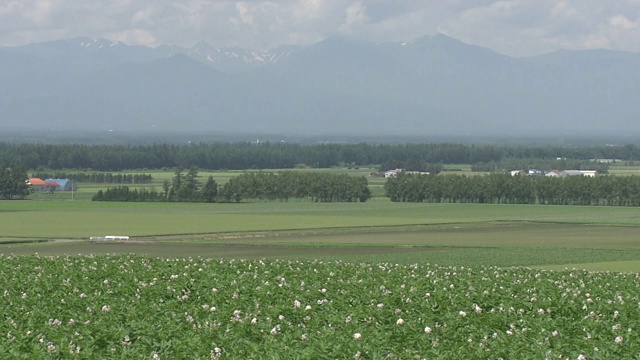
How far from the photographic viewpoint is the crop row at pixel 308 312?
17641 mm

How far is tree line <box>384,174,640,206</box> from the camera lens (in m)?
109

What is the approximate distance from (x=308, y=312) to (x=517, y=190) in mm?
91893

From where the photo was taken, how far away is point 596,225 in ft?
249

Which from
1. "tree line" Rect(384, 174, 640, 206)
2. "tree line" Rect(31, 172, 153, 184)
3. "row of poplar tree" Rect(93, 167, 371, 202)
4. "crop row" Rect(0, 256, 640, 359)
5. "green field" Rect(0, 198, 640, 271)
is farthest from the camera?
"tree line" Rect(31, 172, 153, 184)

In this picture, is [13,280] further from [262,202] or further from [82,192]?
[82,192]

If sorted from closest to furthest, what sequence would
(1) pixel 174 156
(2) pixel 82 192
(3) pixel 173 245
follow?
(3) pixel 173 245 < (2) pixel 82 192 < (1) pixel 174 156

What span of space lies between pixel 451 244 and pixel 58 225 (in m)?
25.9

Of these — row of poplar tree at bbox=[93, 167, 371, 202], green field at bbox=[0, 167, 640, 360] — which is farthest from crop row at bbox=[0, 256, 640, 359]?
row of poplar tree at bbox=[93, 167, 371, 202]

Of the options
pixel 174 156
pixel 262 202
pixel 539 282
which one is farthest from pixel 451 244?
pixel 174 156

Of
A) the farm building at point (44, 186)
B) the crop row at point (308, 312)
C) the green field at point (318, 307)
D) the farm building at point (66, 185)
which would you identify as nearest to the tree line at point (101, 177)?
the farm building at point (66, 185)

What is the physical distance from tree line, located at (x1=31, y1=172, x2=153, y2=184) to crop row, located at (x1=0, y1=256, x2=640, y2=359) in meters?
113

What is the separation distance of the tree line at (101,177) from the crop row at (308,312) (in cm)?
11256

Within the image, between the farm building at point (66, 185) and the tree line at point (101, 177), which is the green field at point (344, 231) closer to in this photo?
the farm building at point (66, 185)

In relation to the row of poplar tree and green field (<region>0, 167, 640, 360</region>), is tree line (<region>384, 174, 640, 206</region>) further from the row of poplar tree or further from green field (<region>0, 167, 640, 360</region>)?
green field (<region>0, 167, 640, 360</region>)
